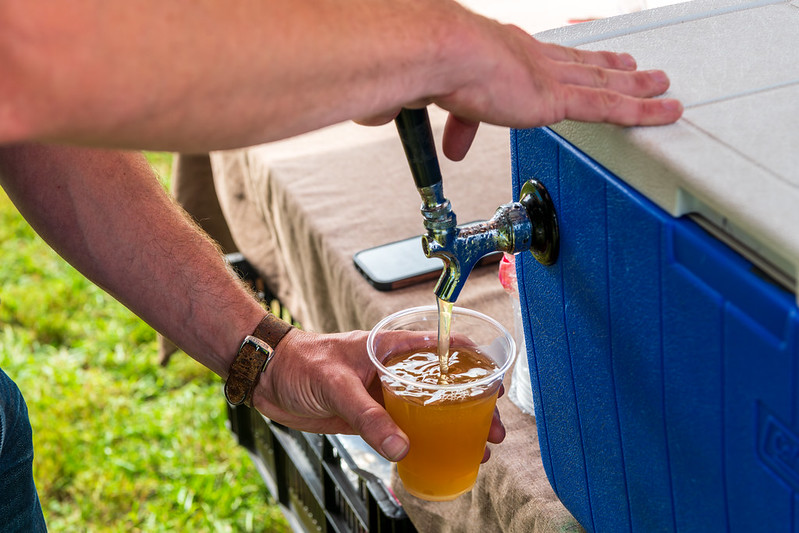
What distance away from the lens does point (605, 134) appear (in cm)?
76

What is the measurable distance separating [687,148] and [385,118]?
0.32 m

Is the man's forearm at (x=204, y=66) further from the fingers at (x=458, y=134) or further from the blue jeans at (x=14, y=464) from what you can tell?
the blue jeans at (x=14, y=464)

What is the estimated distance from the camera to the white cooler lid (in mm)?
610

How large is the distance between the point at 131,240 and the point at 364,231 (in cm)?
57

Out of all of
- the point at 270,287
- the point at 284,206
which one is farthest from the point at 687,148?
the point at 270,287

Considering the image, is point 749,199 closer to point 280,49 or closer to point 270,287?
point 280,49

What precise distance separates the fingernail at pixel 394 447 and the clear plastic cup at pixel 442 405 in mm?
16

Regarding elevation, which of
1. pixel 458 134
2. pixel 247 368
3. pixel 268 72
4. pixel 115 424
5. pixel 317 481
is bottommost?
pixel 115 424

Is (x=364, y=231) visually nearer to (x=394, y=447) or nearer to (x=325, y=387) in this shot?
(x=325, y=387)

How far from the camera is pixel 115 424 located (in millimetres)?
2779

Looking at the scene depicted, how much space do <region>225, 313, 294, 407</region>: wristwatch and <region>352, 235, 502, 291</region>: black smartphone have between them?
31 centimetres

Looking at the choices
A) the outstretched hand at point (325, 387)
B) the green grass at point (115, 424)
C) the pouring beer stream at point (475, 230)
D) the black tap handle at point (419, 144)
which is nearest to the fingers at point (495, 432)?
the outstretched hand at point (325, 387)

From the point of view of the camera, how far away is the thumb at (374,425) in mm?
988

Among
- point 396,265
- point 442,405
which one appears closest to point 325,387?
point 442,405
